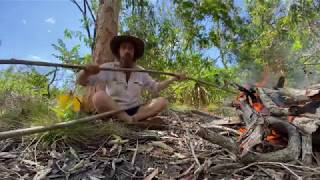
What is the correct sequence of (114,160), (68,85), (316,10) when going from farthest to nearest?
1. (316,10)
2. (68,85)
3. (114,160)

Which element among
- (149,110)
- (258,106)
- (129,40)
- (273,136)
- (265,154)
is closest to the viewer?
(265,154)

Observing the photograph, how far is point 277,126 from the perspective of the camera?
349cm

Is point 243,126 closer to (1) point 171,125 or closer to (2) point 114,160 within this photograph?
(1) point 171,125

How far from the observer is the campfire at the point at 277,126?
10.5 feet

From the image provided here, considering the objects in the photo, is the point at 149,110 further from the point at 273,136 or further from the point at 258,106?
the point at 273,136

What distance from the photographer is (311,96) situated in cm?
383

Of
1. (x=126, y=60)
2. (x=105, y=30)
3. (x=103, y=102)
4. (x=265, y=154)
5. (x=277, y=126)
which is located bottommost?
(x=265, y=154)

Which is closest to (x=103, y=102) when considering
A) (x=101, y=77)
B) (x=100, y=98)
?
(x=100, y=98)

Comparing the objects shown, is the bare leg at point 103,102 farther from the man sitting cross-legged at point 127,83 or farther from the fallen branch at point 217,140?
the fallen branch at point 217,140

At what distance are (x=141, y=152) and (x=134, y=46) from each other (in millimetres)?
1446

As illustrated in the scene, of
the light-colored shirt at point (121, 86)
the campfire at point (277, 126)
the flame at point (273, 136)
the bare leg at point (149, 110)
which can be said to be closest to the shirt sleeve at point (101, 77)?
the light-colored shirt at point (121, 86)

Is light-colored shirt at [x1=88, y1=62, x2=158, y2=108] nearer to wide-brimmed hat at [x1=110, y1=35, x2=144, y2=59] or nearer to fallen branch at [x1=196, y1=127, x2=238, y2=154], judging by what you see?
wide-brimmed hat at [x1=110, y1=35, x2=144, y2=59]

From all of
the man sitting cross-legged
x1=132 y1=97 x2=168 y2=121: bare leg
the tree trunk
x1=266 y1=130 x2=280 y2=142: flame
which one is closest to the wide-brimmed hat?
the man sitting cross-legged

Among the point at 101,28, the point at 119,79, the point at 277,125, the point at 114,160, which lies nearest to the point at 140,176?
the point at 114,160
